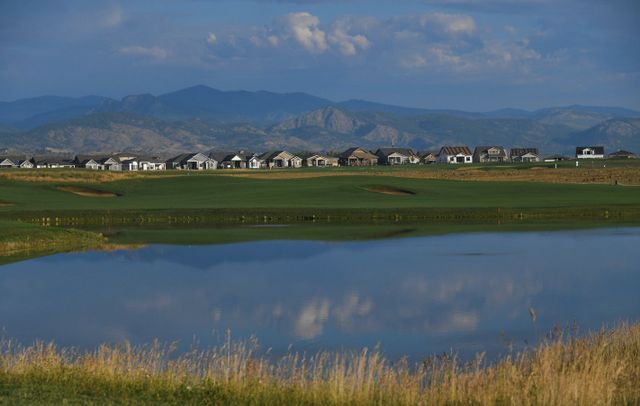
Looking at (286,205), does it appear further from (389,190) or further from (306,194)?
(389,190)

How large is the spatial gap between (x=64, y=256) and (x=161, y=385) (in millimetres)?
31593

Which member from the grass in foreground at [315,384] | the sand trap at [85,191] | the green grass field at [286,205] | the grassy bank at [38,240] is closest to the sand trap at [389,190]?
the green grass field at [286,205]

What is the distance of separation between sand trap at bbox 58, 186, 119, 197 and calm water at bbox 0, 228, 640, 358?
160 feet

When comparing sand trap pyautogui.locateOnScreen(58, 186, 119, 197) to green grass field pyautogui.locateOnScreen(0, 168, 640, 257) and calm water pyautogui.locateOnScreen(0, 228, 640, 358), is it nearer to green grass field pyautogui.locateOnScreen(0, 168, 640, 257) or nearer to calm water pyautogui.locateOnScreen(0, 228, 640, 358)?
Answer: green grass field pyautogui.locateOnScreen(0, 168, 640, 257)

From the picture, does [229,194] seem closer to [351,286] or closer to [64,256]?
[64,256]

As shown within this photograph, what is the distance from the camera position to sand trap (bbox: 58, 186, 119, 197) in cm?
9999

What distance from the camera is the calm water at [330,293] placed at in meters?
27.8

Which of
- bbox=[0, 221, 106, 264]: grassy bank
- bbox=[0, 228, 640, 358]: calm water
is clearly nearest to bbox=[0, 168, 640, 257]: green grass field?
bbox=[0, 221, 106, 264]: grassy bank

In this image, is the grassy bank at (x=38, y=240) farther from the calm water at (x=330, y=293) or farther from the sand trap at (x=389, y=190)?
the sand trap at (x=389, y=190)

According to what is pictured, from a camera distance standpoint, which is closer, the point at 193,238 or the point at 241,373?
the point at 241,373

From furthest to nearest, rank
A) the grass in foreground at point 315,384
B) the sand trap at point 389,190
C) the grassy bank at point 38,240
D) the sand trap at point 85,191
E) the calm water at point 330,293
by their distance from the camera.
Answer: the sand trap at point 85,191 < the sand trap at point 389,190 < the grassy bank at point 38,240 < the calm water at point 330,293 < the grass in foreground at point 315,384

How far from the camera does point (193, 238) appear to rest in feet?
192

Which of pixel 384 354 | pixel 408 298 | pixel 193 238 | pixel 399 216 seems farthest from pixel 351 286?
pixel 399 216

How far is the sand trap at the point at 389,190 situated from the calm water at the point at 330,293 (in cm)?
4292
